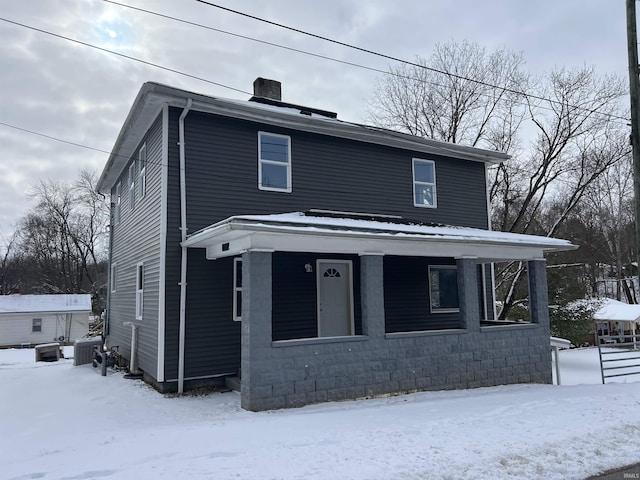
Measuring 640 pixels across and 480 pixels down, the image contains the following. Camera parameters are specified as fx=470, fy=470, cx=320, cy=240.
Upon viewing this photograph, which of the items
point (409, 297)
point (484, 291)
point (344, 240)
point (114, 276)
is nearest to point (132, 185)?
point (114, 276)

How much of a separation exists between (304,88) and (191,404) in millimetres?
10635

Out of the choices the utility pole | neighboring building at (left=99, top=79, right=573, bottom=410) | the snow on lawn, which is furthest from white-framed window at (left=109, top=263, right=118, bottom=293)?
the utility pole

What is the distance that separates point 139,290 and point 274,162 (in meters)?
4.51

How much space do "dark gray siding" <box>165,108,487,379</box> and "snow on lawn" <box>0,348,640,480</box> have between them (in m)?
1.81

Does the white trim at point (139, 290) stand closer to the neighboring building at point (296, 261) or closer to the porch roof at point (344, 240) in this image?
the neighboring building at point (296, 261)

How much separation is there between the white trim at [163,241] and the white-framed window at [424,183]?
6706 millimetres

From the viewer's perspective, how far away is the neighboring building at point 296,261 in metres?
7.88

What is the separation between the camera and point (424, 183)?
43.2 ft

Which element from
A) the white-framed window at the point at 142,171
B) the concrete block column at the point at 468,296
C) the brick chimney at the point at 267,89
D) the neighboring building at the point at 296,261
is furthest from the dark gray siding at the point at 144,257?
the concrete block column at the point at 468,296

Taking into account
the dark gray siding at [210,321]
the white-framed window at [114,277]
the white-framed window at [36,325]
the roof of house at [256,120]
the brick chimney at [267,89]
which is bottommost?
the white-framed window at [36,325]

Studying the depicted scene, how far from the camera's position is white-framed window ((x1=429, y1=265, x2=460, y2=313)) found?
12.8 m

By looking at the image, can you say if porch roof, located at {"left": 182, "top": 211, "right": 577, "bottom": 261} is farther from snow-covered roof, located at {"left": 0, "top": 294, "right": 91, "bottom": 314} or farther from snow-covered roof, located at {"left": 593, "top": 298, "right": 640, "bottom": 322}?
snow-covered roof, located at {"left": 0, "top": 294, "right": 91, "bottom": 314}

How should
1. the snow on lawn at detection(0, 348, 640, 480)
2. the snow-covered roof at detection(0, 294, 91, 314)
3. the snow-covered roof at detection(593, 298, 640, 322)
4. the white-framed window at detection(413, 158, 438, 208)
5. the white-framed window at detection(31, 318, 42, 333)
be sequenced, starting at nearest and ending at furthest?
1. the snow on lawn at detection(0, 348, 640, 480)
2. the white-framed window at detection(413, 158, 438, 208)
3. the snow-covered roof at detection(593, 298, 640, 322)
4. the snow-covered roof at detection(0, 294, 91, 314)
5. the white-framed window at detection(31, 318, 42, 333)

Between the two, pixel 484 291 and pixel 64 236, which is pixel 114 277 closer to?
pixel 484 291
